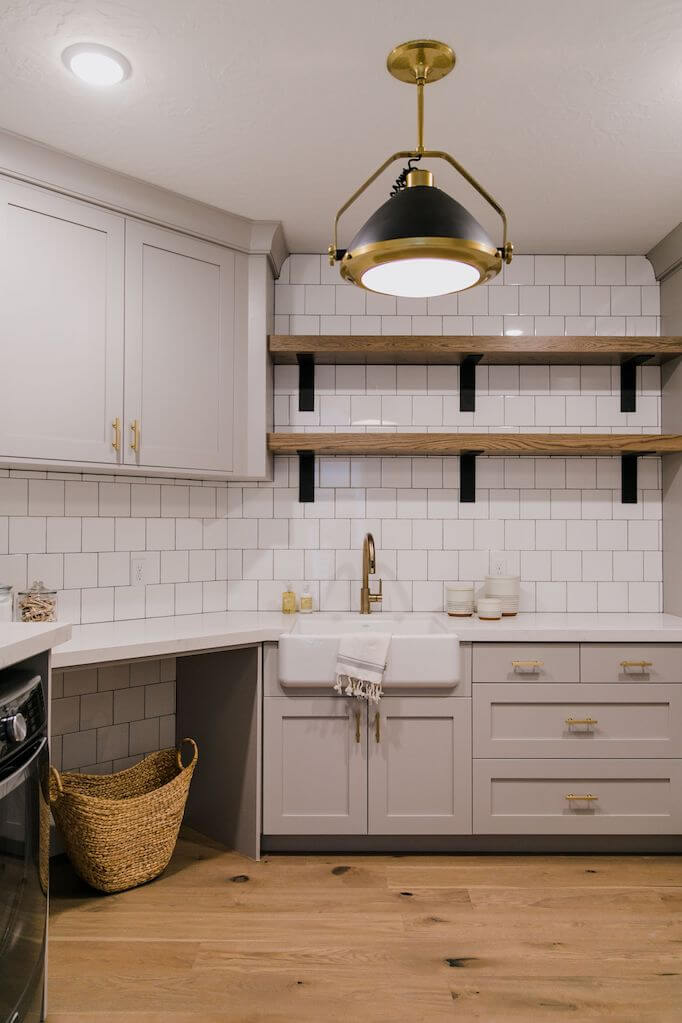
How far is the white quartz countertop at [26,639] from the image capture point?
1.51 m

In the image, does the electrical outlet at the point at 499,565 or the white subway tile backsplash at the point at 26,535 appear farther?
the electrical outlet at the point at 499,565

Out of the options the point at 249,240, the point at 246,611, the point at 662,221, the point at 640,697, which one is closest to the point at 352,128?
the point at 249,240

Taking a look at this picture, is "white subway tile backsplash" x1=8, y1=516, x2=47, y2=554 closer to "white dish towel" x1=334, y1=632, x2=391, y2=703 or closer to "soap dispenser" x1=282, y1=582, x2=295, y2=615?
"soap dispenser" x1=282, y1=582, x2=295, y2=615

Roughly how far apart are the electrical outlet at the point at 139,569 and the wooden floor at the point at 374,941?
43.2 inches

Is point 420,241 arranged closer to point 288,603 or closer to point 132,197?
point 132,197

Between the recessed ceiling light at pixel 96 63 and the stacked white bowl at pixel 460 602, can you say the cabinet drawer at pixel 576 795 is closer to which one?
the stacked white bowl at pixel 460 602

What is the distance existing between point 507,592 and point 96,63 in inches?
96.6

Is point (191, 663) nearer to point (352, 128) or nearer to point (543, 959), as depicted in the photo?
point (543, 959)

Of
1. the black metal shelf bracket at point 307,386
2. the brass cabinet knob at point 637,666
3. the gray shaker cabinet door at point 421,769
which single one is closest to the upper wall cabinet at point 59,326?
the black metal shelf bracket at point 307,386

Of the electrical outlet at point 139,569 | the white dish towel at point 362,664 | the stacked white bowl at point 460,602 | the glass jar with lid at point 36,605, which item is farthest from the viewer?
the stacked white bowl at point 460,602

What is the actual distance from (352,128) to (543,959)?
259 cm

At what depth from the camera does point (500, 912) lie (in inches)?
95.1

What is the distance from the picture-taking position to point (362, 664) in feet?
8.95

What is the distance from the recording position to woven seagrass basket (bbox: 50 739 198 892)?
2.46 m
